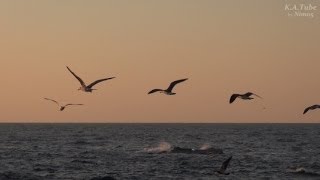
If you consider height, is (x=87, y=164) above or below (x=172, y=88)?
below

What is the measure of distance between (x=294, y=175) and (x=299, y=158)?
65.0 ft

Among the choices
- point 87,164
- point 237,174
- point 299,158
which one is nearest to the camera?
point 237,174

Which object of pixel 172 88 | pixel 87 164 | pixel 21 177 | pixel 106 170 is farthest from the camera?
pixel 87 164

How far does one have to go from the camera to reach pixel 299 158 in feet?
237

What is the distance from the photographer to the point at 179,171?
54.4m

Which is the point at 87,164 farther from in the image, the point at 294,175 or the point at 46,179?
the point at 294,175

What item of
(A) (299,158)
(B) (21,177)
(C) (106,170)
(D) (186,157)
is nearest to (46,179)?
(B) (21,177)

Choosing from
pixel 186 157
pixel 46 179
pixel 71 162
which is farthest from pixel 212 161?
pixel 46 179

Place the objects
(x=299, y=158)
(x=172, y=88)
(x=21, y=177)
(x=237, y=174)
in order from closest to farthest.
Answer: (x=172, y=88)
(x=21, y=177)
(x=237, y=174)
(x=299, y=158)

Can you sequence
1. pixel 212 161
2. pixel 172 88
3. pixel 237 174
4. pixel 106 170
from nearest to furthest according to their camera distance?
pixel 172 88
pixel 237 174
pixel 106 170
pixel 212 161

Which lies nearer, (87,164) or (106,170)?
Answer: (106,170)

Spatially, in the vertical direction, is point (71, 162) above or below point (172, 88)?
below

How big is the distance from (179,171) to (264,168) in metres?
7.93

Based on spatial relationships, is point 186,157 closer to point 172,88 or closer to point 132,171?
point 132,171
